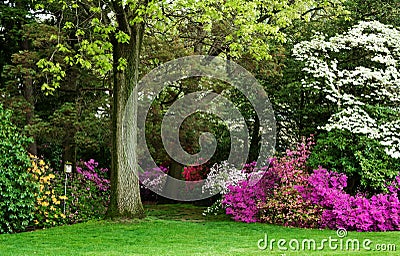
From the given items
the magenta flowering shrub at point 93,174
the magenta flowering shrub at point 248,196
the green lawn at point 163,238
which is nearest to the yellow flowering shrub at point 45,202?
the green lawn at point 163,238

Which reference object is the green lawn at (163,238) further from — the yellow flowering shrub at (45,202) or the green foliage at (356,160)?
the green foliage at (356,160)

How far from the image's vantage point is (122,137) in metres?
11.2

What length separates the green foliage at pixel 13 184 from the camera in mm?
10133

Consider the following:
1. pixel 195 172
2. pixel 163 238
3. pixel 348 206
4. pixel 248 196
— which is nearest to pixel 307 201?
pixel 348 206

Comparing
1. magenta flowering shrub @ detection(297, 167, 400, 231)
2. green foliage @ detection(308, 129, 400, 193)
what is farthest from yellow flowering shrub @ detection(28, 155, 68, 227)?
green foliage @ detection(308, 129, 400, 193)

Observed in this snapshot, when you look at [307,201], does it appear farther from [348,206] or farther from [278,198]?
[348,206]

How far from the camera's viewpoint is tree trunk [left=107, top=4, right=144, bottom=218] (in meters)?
11.1

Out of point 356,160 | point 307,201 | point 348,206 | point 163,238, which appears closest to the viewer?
point 163,238

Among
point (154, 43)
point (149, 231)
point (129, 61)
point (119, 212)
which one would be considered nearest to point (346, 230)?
point (149, 231)

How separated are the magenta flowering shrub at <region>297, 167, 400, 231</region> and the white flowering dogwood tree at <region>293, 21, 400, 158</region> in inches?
38.0

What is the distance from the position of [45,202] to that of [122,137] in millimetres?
2086

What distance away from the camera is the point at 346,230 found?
408 inches

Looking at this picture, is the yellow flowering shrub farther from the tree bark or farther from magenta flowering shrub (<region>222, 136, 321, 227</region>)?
magenta flowering shrub (<region>222, 136, 321, 227</region>)

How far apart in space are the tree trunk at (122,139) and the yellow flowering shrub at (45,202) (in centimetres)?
123
